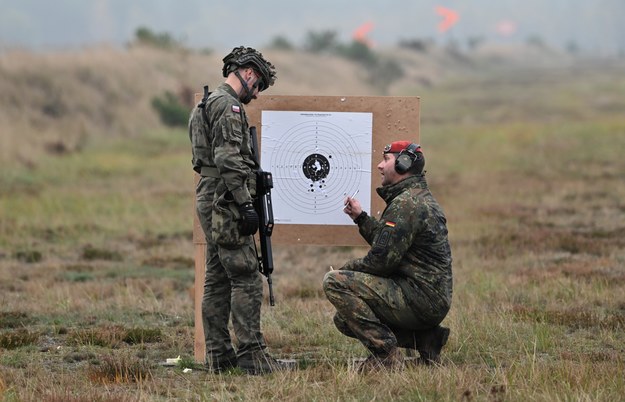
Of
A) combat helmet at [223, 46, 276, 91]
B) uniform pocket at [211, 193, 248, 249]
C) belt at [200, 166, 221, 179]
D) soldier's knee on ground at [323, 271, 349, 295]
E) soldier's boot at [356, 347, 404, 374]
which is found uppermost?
combat helmet at [223, 46, 276, 91]

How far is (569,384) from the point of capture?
6.60 meters

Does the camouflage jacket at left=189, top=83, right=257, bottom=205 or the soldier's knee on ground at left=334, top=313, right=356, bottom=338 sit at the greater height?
the camouflage jacket at left=189, top=83, right=257, bottom=205

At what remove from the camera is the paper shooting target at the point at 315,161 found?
8.84 meters

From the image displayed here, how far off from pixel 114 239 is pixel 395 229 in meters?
10.3

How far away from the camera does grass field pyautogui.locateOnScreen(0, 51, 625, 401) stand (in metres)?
6.95

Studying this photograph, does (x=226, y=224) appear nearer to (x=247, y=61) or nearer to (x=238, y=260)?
(x=238, y=260)

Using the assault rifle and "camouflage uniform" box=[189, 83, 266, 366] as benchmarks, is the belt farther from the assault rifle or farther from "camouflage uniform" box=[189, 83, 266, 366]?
the assault rifle

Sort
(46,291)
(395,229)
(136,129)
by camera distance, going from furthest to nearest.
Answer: (136,129), (46,291), (395,229)

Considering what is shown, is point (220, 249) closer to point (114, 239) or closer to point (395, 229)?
point (395, 229)

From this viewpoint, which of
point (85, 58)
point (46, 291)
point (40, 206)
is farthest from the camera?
point (85, 58)

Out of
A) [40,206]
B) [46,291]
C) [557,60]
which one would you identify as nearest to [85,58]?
[40,206]

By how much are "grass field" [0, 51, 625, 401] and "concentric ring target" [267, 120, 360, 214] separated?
1205 millimetres

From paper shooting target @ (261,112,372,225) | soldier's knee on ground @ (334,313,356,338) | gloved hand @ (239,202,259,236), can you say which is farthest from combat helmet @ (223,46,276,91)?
soldier's knee on ground @ (334,313,356,338)

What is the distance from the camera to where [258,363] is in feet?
25.7
